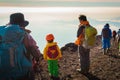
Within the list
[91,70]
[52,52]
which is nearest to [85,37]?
[52,52]

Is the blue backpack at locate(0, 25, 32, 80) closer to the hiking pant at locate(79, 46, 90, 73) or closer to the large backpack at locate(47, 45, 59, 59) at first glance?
the large backpack at locate(47, 45, 59, 59)

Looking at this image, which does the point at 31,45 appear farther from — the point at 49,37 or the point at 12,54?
the point at 49,37

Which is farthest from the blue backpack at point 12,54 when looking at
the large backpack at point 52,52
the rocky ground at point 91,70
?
the large backpack at point 52,52

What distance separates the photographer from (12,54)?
6.75 metres

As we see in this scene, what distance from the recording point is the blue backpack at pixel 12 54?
675 cm

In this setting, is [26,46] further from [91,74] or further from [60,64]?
[60,64]

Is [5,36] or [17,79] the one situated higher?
[5,36]

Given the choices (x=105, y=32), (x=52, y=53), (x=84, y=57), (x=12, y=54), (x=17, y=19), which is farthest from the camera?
(x=105, y=32)

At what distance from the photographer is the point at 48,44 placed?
1392cm

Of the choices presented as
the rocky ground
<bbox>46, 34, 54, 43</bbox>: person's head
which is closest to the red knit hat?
<bbox>46, 34, 54, 43</bbox>: person's head

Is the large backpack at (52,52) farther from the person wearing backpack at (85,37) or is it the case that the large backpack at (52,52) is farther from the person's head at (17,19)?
the person's head at (17,19)

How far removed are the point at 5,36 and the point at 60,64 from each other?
39.4ft

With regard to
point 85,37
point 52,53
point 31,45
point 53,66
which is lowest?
point 53,66

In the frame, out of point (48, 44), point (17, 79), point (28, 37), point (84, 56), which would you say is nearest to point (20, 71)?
point (17, 79)
